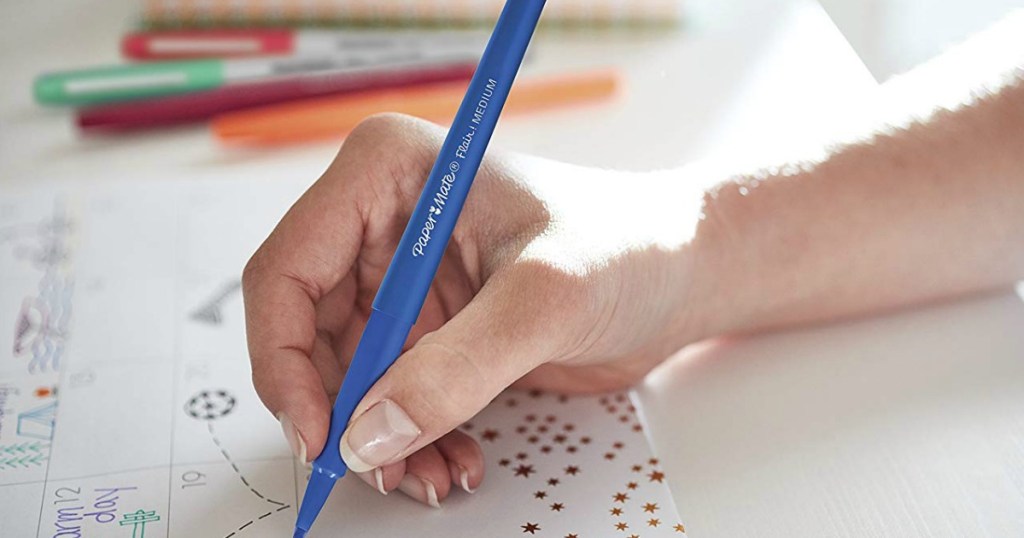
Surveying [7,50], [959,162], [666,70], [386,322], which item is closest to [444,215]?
[386,322]

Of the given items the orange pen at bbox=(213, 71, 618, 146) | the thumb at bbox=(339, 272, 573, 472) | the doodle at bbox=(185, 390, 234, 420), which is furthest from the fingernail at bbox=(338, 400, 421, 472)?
the orange pen at bbox=(213, 71, 618, 146)

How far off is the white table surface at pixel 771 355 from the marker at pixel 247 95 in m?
→ 0.01

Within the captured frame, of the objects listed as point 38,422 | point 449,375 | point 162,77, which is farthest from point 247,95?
point 449,375

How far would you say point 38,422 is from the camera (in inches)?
21.4

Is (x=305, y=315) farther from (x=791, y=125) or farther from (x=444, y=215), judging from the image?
(x=791, y=125)

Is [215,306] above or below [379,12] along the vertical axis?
below

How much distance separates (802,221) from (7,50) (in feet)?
2.16

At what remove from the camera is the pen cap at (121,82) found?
833mm

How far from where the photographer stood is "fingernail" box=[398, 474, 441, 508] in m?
0.49

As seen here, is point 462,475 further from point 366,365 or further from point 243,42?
point 243,42

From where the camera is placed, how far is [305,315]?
0.52 m

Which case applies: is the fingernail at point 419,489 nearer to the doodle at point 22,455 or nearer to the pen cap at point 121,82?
the doodle at point 22,455

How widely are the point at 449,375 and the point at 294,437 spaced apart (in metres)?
0.08

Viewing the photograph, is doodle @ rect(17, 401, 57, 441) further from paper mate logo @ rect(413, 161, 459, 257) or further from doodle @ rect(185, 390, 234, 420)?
paper mate logo @ rect(413, 161, 459, 257)
